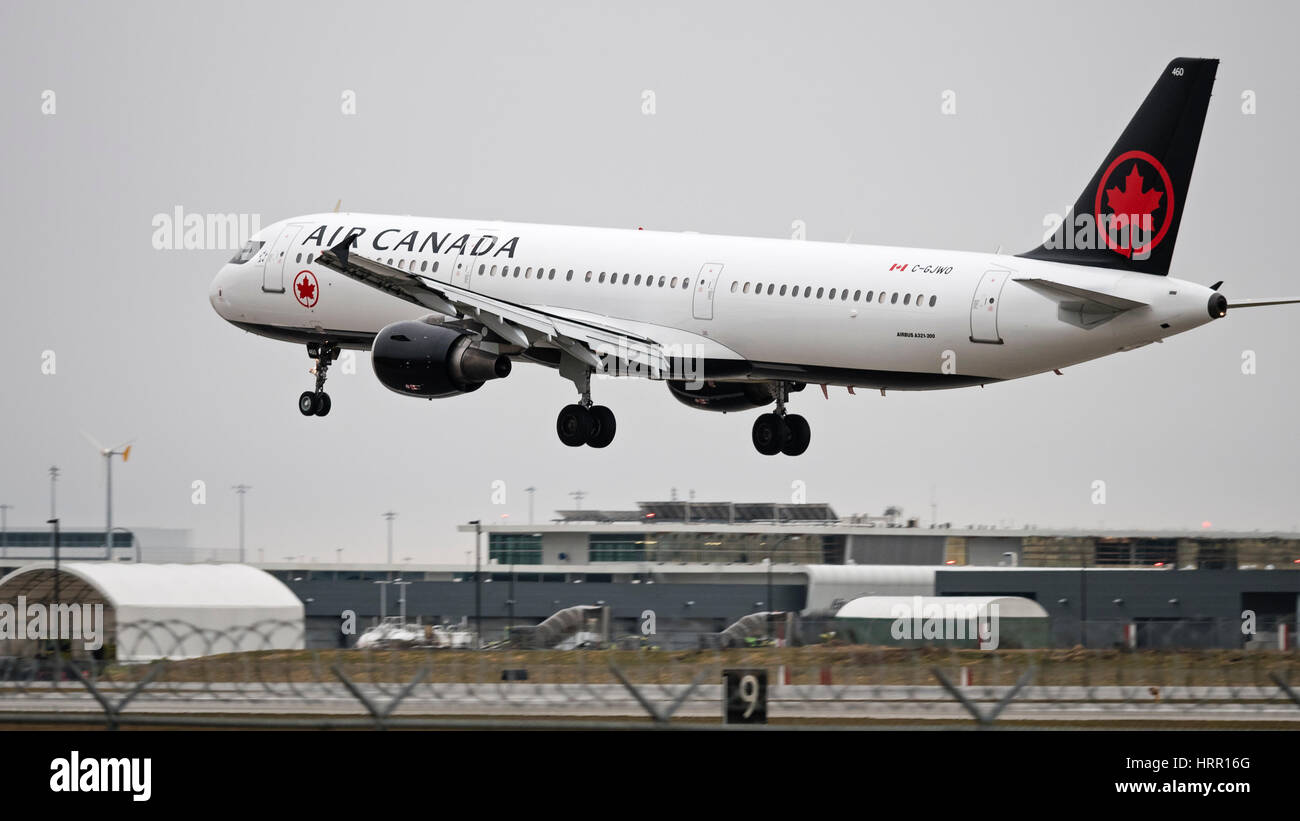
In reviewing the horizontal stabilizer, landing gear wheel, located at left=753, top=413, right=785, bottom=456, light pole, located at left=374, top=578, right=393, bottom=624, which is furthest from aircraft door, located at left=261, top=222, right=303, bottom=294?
the horizontal stabilizer

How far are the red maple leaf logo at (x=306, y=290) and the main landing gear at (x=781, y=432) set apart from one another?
13850mm

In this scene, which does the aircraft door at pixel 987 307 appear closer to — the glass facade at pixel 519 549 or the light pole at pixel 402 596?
the light pole at pixel 402 596

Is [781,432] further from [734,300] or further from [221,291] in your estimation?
[221,291]

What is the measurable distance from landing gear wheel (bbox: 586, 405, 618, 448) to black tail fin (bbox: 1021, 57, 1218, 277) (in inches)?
576

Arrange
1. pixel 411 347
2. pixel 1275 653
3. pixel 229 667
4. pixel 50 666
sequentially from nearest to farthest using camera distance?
pixel 50 666, pixel 229 667, pixel 1275 653, pixel 411 347

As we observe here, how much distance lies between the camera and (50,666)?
3856cm

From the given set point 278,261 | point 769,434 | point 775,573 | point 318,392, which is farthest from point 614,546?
point 769,434

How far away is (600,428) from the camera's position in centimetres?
5491

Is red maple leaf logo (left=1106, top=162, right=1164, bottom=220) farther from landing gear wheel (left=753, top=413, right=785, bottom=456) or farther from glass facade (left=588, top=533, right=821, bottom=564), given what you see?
glass facade (left=588, top=533, right=821, bottom=564)

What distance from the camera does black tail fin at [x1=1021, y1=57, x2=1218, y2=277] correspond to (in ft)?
151

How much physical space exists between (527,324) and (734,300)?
18.3 feet
